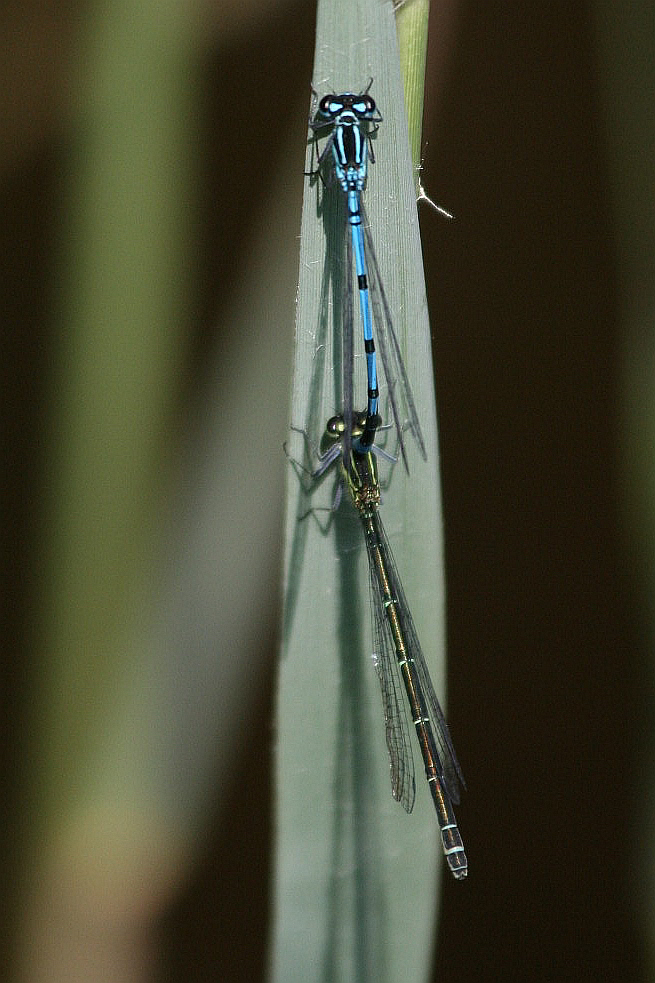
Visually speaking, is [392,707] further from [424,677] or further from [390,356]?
[390,356]

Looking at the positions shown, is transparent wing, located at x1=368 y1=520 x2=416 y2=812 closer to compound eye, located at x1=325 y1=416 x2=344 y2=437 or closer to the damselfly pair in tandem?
the damselfly pair in tandem

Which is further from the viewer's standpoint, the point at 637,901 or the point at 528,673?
the point at 528,673

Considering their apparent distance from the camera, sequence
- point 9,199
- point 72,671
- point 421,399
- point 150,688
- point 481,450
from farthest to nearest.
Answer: point 481,450 < point 9,199 < point 150,688 < point 72,671 < point 421,399

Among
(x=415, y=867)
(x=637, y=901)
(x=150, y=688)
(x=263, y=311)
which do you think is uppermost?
(x=263, y=311)

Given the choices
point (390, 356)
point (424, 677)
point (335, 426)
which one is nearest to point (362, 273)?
point (390, 356)

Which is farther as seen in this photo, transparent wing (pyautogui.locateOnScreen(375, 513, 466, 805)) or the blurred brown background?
the blurred brown background

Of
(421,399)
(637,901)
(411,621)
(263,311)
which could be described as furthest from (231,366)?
(637,901)

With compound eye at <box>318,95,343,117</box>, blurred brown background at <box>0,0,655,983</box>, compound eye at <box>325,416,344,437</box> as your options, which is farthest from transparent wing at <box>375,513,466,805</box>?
compound eye at <box>318,95,343,117</box>

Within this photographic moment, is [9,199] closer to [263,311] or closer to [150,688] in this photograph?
[263,311]
